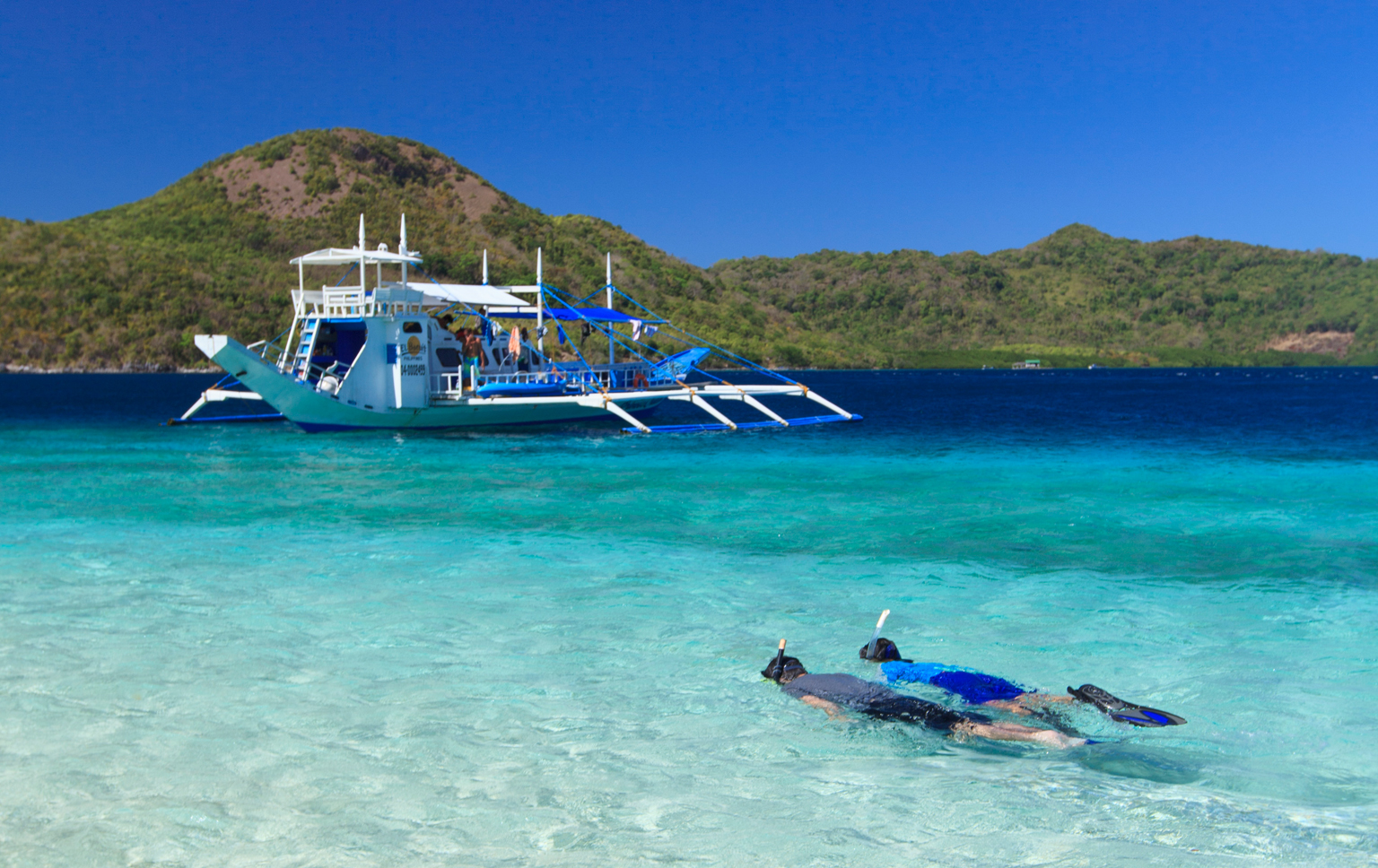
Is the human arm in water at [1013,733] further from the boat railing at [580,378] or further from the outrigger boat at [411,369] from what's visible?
the boat railing at [580,378]

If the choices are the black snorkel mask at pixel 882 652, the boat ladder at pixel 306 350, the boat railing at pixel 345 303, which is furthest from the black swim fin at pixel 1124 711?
the boat ladder at pixel 306 350

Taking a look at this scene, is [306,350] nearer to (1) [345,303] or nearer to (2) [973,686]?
(1) [345,303]

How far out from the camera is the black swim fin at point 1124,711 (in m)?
6.02

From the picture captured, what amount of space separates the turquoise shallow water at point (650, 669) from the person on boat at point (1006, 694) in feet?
0.42

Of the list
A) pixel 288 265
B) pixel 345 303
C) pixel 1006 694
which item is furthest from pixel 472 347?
pixel 288 265

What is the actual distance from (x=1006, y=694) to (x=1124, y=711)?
71cm

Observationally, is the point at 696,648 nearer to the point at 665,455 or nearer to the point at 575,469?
the point at 575,469

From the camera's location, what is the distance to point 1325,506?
17125 millimetres

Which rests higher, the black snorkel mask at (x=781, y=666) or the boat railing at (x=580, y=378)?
the boat railing at (x=580, y=378)

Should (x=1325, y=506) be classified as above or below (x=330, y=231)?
below

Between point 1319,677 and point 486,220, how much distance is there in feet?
528

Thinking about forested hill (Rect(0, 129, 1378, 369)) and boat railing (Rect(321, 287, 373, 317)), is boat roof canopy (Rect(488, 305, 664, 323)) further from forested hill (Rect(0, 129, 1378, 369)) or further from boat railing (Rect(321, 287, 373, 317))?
forested hill (Rect(0, 129, 1378, 369))

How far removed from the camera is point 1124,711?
6090 millimetres

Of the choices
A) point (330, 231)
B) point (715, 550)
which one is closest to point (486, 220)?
point (330, 231)
